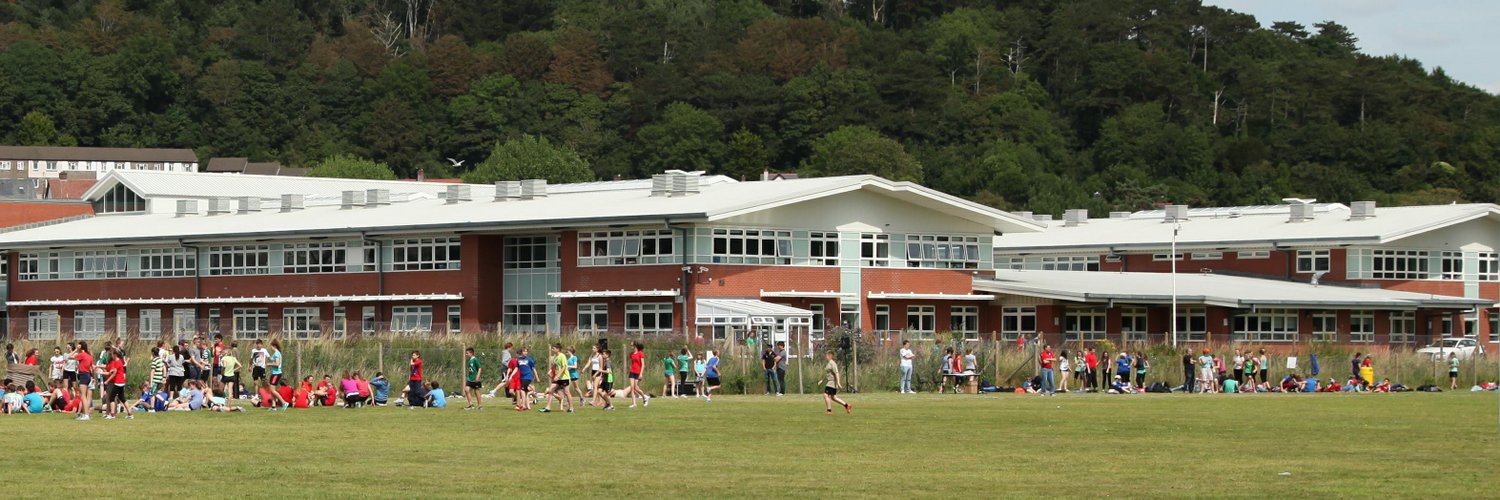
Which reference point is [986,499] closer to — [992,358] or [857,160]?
[992,358]

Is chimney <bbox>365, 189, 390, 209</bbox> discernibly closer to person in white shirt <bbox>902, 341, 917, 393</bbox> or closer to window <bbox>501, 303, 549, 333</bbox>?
window <bbox>501, 303, 549, 333</bbox>

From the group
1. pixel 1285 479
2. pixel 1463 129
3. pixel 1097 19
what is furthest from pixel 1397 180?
pixel 1285 479

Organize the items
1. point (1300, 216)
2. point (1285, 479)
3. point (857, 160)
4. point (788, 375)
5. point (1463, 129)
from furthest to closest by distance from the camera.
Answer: point (1463, 129) < point (857, 160) < point (1300, 216) < point (788, 375) < point (1285, 479)

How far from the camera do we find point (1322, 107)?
17975 centimetres

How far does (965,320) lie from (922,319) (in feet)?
7.70

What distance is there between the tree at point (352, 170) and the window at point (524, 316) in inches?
3230

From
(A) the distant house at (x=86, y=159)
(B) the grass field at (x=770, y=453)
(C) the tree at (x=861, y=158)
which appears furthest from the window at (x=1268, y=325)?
(A) the distant house at (x=86, y=159)

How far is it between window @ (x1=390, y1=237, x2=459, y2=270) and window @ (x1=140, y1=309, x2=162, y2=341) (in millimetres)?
10705

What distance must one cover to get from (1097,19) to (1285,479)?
17110cm

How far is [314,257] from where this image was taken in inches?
3282

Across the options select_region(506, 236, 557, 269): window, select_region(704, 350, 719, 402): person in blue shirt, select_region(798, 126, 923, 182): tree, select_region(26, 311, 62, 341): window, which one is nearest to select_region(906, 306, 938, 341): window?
select_region(506, 236, 557, 269): window

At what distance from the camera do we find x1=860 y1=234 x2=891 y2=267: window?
78.0 metres

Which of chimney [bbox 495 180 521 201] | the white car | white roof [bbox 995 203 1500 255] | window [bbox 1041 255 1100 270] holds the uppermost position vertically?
chimney [bbox 495 180 521 201]

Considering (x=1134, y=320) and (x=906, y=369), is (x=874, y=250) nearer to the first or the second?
(x=1134, y=320)
